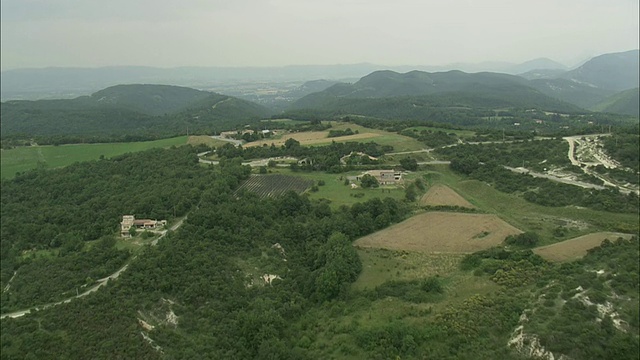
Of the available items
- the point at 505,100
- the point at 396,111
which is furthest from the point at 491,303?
the point at 505,100

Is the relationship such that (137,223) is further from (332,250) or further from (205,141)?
(205,141)

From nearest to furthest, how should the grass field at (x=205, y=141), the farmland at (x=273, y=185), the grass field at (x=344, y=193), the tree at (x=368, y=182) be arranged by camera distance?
the grass field at (x=344, y=193) → the farmland at (x=273, y=185) → the tree at (x=368, y=182) → the grass field at (x=205, y=141)

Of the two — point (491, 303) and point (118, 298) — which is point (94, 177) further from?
point (491, 303)

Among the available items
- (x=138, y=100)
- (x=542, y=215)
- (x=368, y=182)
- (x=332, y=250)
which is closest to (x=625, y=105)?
(x=542, y=215)

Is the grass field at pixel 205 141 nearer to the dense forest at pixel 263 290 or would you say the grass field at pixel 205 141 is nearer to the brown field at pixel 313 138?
the brown field at pixel 313 138

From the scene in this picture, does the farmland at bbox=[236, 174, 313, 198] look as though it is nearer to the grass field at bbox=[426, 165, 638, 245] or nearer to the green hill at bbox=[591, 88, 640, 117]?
the grass field at bbox=[426, 165, 638, 245]

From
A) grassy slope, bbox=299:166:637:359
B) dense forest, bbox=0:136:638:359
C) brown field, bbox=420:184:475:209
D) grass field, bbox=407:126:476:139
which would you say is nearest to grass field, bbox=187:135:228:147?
dense forest, bbox=0:136:638:359

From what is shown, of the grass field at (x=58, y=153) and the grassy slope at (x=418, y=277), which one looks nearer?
the grassy slope at (x=418, y=277)

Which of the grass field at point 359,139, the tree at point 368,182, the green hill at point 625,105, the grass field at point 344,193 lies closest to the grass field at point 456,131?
the grass field at point 359,139
